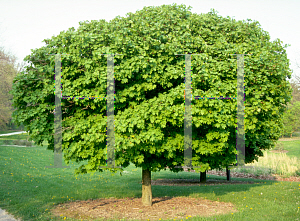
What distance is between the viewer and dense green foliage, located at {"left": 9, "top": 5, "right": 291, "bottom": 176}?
580 centimetres

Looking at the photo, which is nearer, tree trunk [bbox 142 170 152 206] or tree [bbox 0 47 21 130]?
tree trunk [bbox 142 170 152 206]

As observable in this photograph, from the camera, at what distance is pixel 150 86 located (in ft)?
20.0

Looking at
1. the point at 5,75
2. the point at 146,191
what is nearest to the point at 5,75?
the point at 5,75

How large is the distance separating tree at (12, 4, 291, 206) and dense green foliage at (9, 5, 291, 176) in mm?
26

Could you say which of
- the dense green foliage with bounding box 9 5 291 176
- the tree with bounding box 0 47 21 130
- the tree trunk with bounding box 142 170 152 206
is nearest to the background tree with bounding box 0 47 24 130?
the tree with bounding box 0 47 21 130

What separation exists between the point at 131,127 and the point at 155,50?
6.72ft

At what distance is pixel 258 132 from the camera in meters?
7.00

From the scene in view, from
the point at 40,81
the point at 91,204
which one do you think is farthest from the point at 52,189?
the point at 40,81

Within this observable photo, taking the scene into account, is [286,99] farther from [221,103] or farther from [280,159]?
[280,159]

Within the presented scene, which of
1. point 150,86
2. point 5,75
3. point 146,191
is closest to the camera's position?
point 150,86

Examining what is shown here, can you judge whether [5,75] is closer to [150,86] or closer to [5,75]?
[5,75]

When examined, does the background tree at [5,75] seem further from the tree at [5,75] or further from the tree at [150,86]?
the tree at [150,86]

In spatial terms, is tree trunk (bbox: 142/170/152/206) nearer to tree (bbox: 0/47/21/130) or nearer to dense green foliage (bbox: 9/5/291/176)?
dense green foliage (bbox: 9/5/291/176)

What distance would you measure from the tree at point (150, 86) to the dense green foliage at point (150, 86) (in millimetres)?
26
